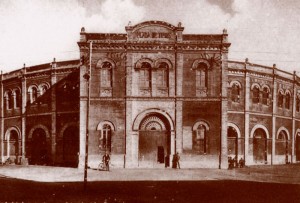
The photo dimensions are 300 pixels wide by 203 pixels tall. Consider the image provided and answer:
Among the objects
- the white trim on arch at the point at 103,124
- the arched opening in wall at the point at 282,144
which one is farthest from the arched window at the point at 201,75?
the arched opening in wall at the point at 282,144

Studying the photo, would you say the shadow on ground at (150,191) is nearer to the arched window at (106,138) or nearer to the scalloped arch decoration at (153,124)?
the arched window at (106,138)

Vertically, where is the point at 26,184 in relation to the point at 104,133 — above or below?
below

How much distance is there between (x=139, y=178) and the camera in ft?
63.5

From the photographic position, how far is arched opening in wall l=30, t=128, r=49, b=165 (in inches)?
1224

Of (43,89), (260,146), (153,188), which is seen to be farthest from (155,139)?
(43,89)

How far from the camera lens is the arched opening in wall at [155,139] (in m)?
25.2

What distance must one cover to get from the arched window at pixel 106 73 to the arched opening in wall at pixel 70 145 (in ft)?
20.7

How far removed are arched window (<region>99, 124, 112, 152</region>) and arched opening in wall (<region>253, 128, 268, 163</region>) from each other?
12092 millimetres

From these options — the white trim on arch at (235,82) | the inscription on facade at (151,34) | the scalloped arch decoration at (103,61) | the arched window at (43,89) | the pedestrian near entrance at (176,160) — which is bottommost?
the pedestrian near entrance at (176,160)

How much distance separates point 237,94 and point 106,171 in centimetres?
1266

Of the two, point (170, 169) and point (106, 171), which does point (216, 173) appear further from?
point (106, 171)

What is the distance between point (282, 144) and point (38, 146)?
19726mm

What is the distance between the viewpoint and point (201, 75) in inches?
1005

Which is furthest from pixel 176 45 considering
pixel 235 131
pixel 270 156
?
pixel 270 156
